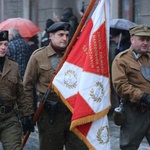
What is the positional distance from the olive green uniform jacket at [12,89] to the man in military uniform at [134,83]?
102cm

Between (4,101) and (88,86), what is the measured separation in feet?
3.07

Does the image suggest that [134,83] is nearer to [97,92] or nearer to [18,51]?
[97,92]

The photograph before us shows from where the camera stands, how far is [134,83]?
235 inches

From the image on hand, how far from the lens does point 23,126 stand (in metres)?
6.14

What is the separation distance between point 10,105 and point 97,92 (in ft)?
3.21

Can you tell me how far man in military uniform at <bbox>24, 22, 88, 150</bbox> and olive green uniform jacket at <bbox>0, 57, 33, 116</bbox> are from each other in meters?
0.11

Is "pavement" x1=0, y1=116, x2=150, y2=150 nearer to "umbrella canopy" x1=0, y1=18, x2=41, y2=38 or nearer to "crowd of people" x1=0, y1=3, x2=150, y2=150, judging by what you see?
"crowd of people" x1=0, y1=3, x2=150, y2=150

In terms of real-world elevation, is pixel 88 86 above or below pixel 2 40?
below

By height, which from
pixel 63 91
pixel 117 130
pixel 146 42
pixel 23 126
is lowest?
pixel 117 130

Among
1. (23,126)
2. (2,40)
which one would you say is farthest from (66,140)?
(2,40)

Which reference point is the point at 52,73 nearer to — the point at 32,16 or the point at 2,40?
the point at 2,40

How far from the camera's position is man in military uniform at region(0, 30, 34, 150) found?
588 centimetres

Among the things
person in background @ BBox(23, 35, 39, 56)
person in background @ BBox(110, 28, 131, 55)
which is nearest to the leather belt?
person in background @ BBox(110, 28, 131, 55)


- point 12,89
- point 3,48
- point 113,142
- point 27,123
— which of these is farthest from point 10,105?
point 113,142
